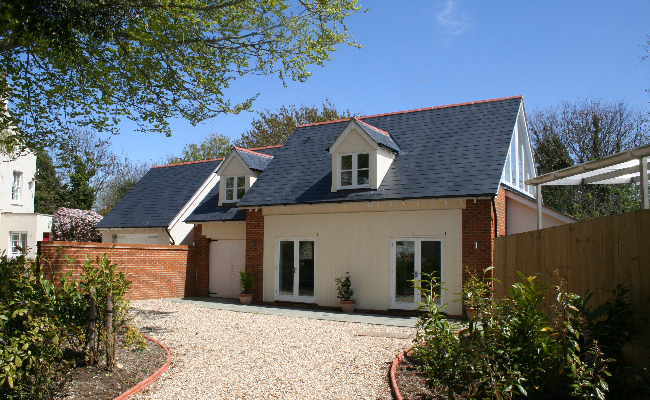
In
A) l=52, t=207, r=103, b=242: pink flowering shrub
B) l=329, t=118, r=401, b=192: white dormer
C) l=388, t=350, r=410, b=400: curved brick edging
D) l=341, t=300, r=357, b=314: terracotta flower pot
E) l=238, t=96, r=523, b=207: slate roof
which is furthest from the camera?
l=52, t=207, r=103, b=242: pink flowering shrub

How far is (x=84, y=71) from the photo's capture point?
11742 millimetres

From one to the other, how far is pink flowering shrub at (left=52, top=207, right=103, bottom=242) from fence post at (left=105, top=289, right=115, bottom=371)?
2598 cm

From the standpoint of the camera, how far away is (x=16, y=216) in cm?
2828

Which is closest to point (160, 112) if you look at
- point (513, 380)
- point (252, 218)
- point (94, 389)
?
point (252, 218)

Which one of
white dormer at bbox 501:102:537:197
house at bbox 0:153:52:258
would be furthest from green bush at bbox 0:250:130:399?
house at bbox 0:153:52:258

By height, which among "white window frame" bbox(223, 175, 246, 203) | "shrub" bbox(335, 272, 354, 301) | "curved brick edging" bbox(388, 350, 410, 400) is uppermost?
"white window frame" bbox(223, 175, 246, 203)

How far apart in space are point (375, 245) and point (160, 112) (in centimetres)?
731

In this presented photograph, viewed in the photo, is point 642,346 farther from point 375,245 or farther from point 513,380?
point 375,245

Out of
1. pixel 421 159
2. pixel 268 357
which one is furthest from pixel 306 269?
pixel 268 357

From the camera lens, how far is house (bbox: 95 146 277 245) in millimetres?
21156

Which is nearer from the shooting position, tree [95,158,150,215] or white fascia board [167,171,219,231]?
white fascia board [167,171,219,231]

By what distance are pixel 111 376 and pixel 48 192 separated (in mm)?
37483

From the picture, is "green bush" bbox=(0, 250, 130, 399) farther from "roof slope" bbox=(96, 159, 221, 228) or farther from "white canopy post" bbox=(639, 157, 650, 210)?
"roof slope" bbox=(96, 159, 221, 228)

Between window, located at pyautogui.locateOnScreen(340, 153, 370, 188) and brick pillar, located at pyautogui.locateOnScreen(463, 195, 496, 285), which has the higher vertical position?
window, located at pyautogui.locateOnScreen(340, 153, 370, 188)
